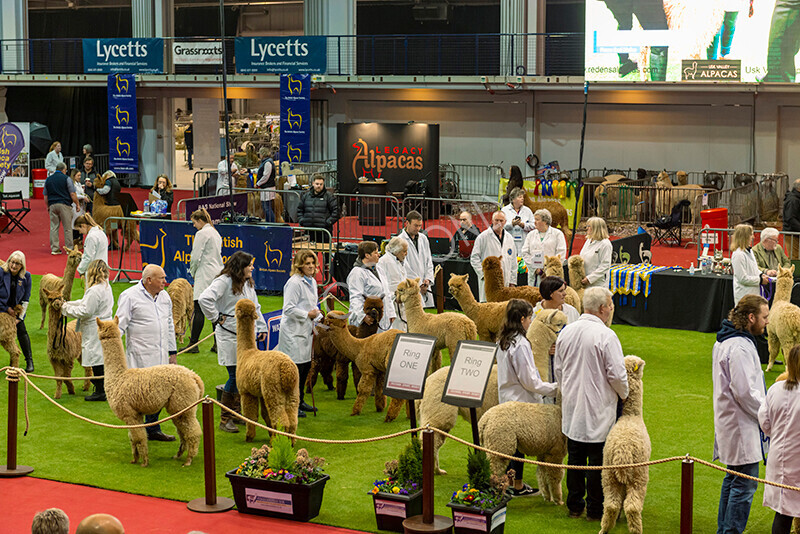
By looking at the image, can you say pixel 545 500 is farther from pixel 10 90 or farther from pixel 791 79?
pixel 10 90

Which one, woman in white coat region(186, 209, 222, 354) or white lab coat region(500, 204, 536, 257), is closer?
woman in white coat region(186, 209, 222, 354)

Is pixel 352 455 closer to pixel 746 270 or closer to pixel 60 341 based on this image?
pixel 60 341

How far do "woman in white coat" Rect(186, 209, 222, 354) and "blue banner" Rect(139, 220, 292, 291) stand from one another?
3.22m

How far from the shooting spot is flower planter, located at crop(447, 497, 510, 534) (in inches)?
272

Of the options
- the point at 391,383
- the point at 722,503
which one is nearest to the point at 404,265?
the point at 391,383

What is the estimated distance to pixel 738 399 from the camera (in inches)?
259

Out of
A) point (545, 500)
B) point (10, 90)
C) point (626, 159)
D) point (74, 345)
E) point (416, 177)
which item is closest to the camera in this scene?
point (545, 500)

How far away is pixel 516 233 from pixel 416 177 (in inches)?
428

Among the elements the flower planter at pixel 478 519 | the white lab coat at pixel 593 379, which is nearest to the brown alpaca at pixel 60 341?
the flower planter at pixel 478 519

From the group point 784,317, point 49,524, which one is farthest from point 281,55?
point 49,524

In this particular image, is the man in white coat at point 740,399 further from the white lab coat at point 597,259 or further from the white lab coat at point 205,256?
the white lab coat at point 205,256

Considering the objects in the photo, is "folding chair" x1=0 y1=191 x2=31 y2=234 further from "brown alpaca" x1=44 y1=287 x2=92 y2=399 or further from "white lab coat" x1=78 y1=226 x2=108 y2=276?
"brown alpaca" x1=44 y1=287 x2=92 y2=399

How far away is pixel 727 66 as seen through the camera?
22.2 m

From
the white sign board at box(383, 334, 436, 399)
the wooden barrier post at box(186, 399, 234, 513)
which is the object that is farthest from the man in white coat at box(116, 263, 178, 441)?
the white sign board at box(383, 334, 436, 399)
